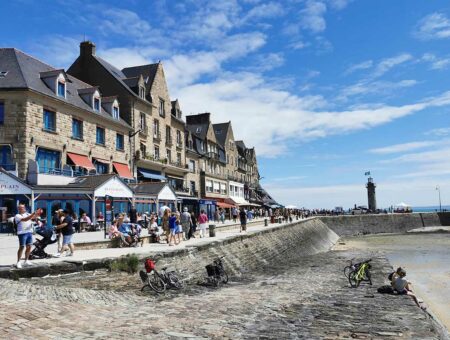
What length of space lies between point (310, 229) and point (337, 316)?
32.1m

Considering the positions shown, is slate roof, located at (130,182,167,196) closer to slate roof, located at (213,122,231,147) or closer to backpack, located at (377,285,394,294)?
backpack, located at (377,285,394,294)

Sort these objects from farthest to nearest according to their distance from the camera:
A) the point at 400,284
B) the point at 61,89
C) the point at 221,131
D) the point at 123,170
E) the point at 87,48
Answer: the point at 221,131 → the point at 87,48 → the point at 123,170 → the point at 61,89 → the point at 400,284

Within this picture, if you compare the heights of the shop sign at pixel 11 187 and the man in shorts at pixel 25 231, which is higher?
the shop sign at pixel 11 187

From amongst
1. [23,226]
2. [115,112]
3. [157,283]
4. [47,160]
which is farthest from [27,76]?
[157,283]

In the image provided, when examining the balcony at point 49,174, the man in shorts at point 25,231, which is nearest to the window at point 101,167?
the balcony at point 49,174

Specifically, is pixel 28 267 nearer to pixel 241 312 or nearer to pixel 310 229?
pixel 241 312

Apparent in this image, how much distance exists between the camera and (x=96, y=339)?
22.6 ft

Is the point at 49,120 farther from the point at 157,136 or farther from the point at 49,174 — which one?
the point at 157,136

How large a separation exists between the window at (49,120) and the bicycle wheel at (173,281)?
16355 millimetres

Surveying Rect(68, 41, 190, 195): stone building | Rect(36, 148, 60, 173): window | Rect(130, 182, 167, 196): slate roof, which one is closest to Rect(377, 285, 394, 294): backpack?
Rect(130, 182, 167, 196): slate roof

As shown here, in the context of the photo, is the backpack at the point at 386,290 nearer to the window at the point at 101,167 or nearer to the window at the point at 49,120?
the window at the point at 49,120

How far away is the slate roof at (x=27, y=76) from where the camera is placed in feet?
78.3

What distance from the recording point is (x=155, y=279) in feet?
37.9

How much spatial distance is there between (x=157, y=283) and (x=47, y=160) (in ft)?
54.0
